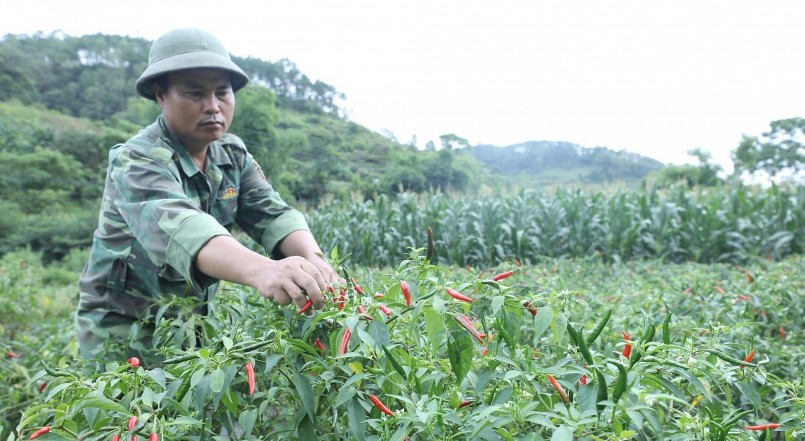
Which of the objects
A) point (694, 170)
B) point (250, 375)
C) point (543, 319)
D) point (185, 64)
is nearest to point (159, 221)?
point (185, 64)

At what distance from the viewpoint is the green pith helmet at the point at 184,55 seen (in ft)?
5.95

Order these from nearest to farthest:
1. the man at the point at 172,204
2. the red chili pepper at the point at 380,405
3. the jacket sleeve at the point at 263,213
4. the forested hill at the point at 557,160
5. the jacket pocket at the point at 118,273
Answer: the red chili pepper at the point at 380,405
the man at the point at 172,204
the jacket pocket at the point at 118,273
the jacket sleeve at the point at 263,213
the forested hill at the point at 557,160

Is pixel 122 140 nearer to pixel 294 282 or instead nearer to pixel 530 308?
pixel 294 282

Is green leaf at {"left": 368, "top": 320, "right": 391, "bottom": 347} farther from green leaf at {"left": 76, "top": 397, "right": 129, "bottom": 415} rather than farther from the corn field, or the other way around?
the corn field

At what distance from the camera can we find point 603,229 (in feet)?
25.7

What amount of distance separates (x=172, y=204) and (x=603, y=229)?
23.5 ft

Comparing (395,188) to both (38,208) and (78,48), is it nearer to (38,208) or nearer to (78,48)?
(38,208)

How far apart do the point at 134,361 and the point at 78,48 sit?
41024mm

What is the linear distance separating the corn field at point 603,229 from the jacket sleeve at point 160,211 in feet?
20.0

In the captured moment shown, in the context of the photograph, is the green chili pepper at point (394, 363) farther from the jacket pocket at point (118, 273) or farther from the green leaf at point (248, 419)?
the jacket pocket at point (118, 273)

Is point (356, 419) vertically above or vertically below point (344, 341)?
below

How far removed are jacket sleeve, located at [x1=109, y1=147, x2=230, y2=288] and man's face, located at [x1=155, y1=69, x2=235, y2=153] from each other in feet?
0.49

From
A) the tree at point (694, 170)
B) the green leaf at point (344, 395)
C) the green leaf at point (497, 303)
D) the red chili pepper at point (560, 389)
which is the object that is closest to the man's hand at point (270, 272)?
the green leaf at point (344, 395)

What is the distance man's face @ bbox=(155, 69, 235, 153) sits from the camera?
6.21 ft
